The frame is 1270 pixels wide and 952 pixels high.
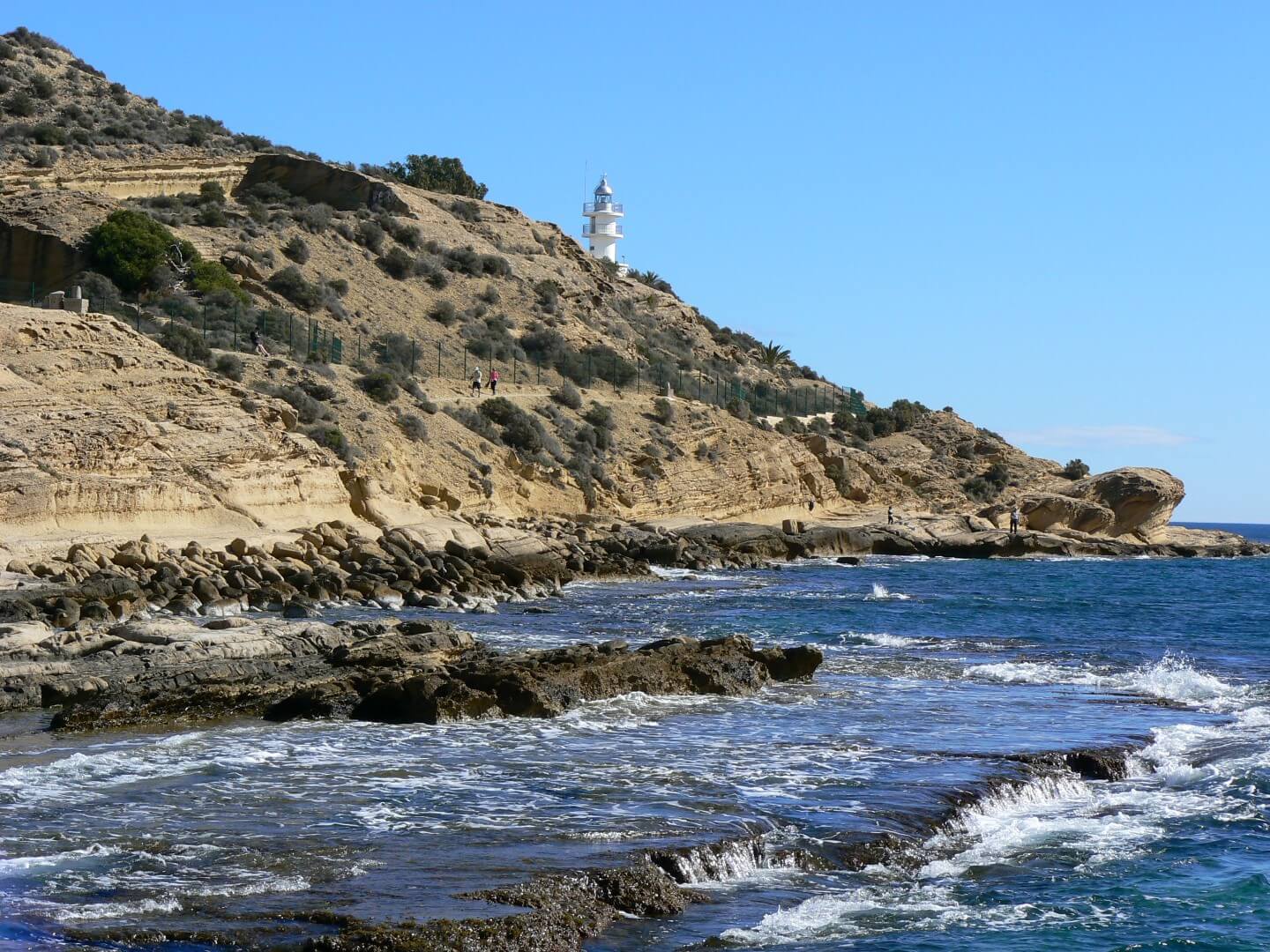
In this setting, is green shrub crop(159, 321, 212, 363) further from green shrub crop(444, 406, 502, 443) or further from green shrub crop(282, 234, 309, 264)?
green shrub crop(282, 234, 309, 264)

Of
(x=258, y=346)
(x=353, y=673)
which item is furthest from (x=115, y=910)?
(x=258, y=346)

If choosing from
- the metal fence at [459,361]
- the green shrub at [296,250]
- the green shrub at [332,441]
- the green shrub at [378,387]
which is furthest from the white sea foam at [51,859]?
the green shrub at [296,250]

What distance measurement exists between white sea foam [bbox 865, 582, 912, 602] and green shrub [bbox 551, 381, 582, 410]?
63.5ft

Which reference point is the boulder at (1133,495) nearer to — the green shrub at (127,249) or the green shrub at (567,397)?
the green shrub at (567,397)

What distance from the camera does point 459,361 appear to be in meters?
58.2

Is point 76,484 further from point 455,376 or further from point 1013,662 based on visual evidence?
point 455,376

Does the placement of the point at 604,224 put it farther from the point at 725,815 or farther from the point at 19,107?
the point at 725,815

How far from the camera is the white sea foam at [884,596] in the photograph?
1497 inches

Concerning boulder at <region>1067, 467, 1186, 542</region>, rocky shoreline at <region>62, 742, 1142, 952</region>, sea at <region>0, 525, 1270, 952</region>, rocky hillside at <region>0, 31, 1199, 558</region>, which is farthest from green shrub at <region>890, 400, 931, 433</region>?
rocky shoreline at <region>62, 742, 1142, 952</region>

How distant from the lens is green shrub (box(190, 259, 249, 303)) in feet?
169

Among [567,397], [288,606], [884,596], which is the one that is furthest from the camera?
[567,397]

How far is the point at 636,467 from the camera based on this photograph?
181 feet

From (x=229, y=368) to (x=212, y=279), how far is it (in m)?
10.7

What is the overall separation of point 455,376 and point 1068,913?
47.5 metres
